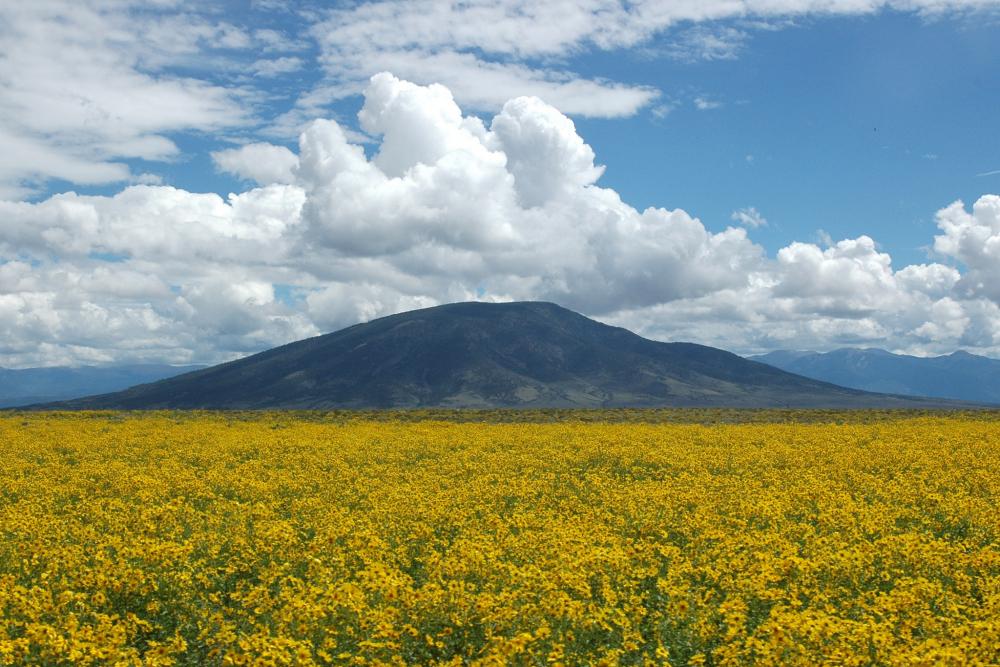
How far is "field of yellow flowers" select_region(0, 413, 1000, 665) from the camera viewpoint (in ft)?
34.5

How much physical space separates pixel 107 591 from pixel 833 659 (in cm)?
1194

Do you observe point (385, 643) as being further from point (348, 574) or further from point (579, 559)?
point (579, 559)

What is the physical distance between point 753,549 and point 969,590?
3909 millimetres

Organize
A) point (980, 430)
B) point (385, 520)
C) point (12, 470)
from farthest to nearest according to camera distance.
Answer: point (980, 430), point (12, 470), point (385, 520)

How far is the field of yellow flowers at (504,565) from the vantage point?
10516 mm

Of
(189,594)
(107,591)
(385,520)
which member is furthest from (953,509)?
(107,591)

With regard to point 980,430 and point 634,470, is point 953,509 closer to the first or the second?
point 634,470

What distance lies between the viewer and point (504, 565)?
1398 centimetres

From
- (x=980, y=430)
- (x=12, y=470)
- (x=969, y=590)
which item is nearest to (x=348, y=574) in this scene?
(x=969, y=590)

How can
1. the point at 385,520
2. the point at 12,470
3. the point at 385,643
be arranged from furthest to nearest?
1. the point at 12,470
2. the point at 385,520
3. the point at 385,643

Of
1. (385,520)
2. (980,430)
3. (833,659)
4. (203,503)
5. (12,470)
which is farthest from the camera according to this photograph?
(980,430)

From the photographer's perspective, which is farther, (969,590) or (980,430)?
(980,430)

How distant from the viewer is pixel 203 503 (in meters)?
24.1

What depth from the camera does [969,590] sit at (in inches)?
551
